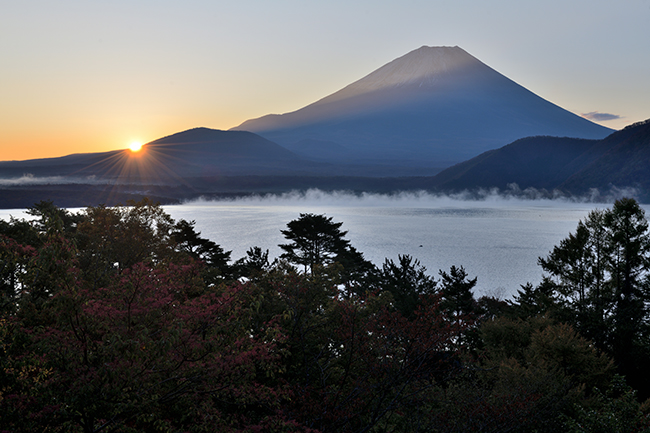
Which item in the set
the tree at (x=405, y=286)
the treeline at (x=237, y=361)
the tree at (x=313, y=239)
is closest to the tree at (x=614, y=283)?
the treeline at (x=237, y=361)

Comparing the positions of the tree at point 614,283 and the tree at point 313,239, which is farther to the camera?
the tree at point 313,239

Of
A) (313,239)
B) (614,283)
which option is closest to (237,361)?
(313,239)

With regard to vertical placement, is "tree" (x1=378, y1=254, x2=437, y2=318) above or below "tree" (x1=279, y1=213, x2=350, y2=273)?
below

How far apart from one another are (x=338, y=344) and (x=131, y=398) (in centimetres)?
656

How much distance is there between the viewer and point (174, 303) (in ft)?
29.9

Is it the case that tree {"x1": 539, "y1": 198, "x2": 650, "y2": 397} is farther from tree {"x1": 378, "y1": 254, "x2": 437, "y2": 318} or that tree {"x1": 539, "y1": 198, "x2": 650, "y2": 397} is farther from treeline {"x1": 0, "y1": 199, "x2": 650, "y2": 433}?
tree {"x1": 378, "y1": 254, "x2": 437, "y2": 318}

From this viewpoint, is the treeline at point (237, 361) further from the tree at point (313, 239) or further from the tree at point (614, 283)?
the tree at point (313, 239)

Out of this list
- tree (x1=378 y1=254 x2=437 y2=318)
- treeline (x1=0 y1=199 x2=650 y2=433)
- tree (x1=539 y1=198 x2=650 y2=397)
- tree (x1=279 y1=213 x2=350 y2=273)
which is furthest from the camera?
tree (x1=279 y1=213 x2=350 y2=273)

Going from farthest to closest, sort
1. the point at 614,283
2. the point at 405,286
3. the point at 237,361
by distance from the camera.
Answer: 1. the point at 614,283
2. the point at 405,286
3. the point at 237,361

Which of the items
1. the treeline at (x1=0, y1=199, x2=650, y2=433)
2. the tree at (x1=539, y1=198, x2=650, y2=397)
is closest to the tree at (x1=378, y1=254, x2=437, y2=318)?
the treeline at (x1=0, y1=199, x2=650, y2=433)

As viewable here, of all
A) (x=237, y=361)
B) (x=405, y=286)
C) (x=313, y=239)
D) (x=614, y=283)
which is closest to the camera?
(x=237, y=361)

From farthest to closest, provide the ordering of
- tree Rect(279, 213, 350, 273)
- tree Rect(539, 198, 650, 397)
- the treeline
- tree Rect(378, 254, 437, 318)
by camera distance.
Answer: tree Rect(279, 213, 350, 273), tree Rect(378, 254, 437, 318), tree Rect(539, 198, 650, 397), the treeline

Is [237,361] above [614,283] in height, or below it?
above

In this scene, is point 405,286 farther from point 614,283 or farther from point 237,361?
point 237,361
